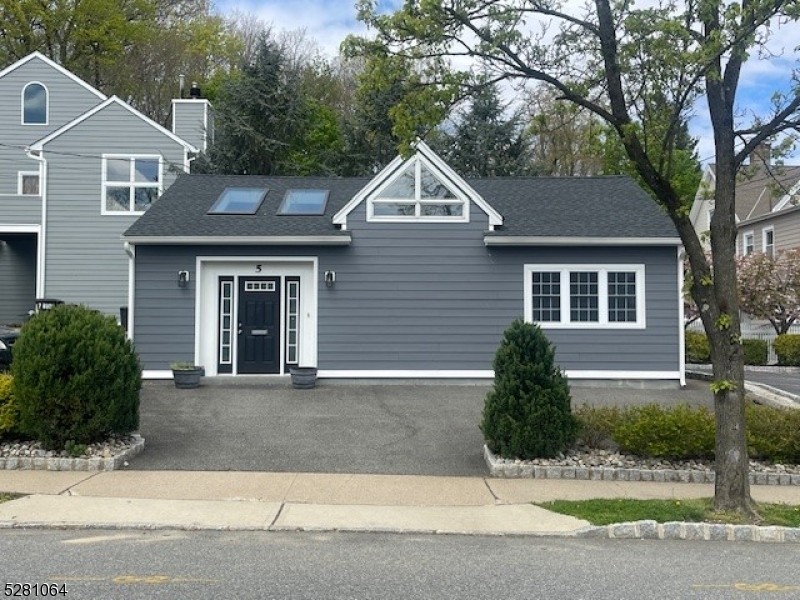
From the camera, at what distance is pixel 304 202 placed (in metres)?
18.1

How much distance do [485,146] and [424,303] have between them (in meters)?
16.5

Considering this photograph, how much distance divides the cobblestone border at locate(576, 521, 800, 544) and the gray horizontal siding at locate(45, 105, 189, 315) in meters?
19.1

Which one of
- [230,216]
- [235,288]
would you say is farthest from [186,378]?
[230,216]

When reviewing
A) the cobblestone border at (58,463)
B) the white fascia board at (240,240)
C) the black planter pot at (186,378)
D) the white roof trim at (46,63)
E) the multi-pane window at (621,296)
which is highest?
the white roof trim at (46,63)

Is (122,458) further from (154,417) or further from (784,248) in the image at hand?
(784,248)

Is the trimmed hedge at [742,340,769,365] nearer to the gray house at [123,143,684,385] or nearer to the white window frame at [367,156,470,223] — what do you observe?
the gray house at [123,143,684,385]

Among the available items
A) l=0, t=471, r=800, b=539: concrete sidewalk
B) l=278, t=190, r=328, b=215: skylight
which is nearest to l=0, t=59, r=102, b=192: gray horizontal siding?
l=278, t=190, r=328, b=215: skylight

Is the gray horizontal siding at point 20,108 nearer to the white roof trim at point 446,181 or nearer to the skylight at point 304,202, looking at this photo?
the skylight at point 304,202

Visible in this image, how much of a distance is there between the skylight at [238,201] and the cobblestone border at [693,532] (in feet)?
39.0

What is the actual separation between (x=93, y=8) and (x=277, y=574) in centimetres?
3658

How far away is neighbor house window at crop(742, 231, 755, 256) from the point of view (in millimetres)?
33500

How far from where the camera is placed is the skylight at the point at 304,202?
57.1 feet

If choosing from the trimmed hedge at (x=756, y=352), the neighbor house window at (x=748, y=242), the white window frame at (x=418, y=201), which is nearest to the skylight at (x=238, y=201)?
the white window frame at (x=418, y=201)

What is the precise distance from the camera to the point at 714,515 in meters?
7.95
